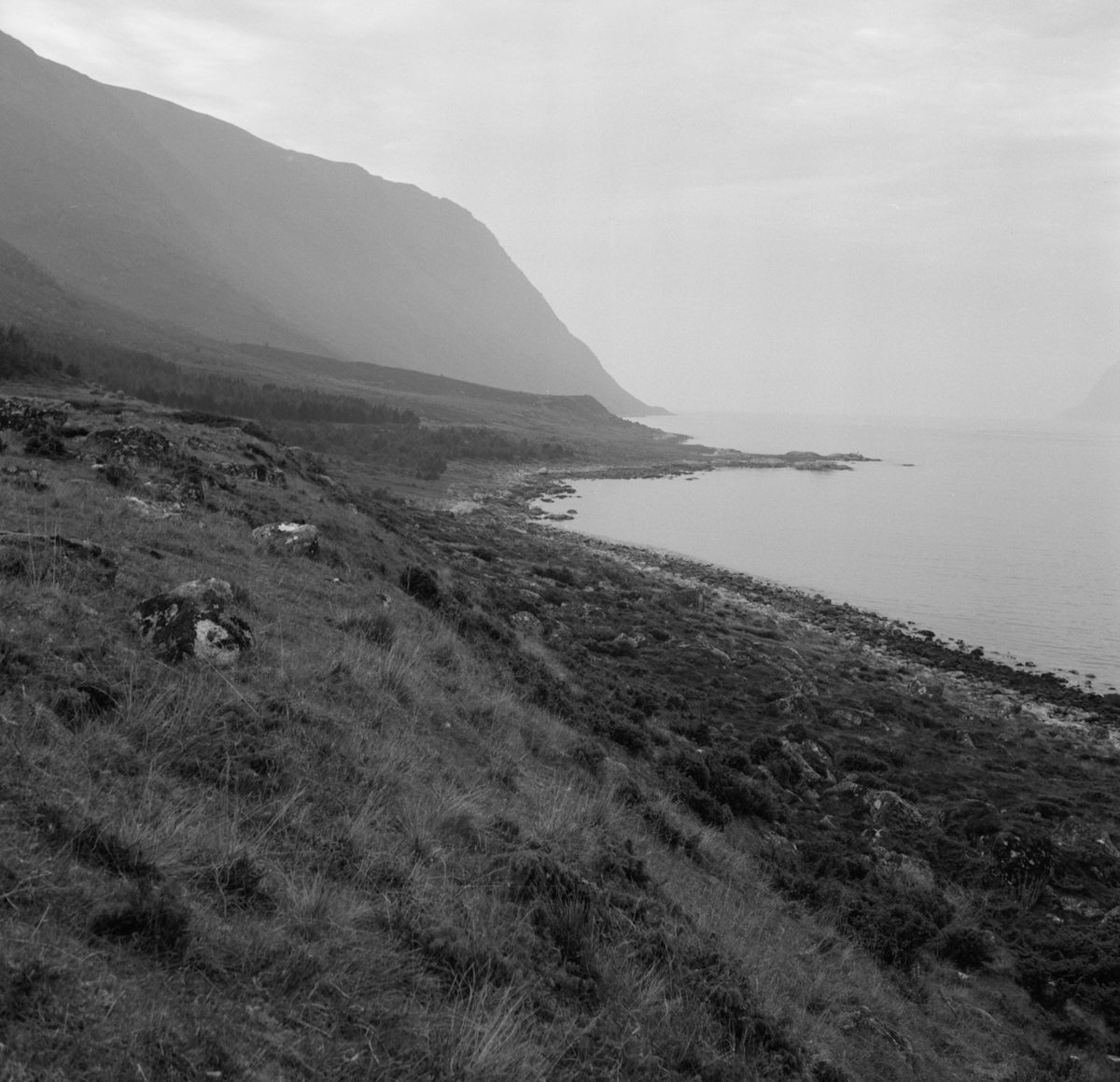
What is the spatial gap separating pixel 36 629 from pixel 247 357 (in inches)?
5071

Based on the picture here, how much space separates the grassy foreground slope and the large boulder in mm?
164

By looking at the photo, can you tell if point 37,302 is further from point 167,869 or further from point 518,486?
point 167,869

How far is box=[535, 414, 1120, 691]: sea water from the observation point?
32.8 metres

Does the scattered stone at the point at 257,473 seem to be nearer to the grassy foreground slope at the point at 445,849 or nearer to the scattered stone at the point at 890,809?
the grassy foreground slope at the point at 445,849

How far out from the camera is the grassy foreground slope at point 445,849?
3836 millimetres

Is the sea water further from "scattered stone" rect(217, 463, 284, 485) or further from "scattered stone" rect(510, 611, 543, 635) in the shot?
"scattered stone" rect(217, 463, 284, 485)

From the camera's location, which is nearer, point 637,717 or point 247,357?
point 637,717

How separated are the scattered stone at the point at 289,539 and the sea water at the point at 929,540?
2535cm

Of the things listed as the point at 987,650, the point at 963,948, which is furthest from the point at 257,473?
the point at 987,650

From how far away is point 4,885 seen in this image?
12.1 ft

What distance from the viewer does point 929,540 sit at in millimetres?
52281

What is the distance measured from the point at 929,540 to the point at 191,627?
53.2 meters

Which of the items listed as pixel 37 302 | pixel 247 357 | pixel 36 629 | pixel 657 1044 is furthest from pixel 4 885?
pixel 247 357

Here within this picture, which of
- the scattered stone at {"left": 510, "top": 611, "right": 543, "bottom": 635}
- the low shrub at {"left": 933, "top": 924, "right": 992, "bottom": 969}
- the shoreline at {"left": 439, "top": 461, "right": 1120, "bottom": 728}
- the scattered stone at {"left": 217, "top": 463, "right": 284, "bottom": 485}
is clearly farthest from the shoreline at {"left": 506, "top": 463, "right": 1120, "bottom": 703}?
the scattered stone at {"left": 217, "top": 463, "right": 284, "bottom": 485}
